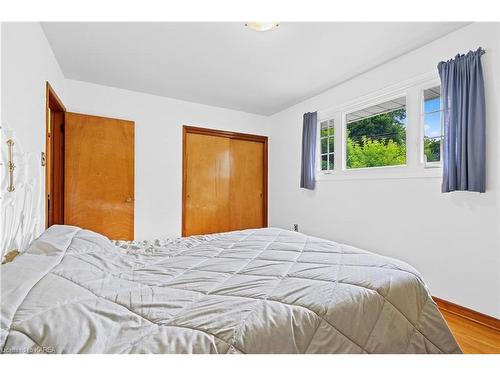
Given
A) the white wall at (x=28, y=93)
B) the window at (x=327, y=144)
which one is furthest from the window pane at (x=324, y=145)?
the white wall at (x=28, y=93)

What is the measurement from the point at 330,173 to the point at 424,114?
1251mm

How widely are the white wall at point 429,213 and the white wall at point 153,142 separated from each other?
191cm

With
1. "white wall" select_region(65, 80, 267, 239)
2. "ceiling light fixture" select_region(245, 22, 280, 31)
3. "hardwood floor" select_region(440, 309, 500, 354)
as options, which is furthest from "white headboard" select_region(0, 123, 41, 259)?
"hardwood floor" select_region(440, 309, 500, 354)

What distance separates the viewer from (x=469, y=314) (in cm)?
210

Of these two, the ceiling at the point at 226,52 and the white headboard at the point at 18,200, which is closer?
the white headboard at the point at 18,200

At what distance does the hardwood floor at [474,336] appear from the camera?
171cm

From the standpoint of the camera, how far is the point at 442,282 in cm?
231

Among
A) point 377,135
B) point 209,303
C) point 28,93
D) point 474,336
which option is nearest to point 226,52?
point 28,93

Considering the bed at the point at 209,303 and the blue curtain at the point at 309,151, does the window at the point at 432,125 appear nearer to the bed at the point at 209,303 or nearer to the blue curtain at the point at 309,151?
the blue curtain at the point at 309,151

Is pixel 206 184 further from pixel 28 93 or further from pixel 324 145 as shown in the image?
pixel 28 93

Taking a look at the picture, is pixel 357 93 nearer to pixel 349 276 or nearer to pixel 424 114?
pixel 424 114

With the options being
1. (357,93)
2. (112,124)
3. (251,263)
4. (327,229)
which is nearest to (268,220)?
(327,229)

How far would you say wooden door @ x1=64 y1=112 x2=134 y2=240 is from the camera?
304cm

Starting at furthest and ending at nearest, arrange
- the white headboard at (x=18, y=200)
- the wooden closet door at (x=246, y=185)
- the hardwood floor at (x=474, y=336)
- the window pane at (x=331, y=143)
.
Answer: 1. the wooden closet door at (x=246, y=185)
2. the window pane at (x=331, y=143)
3. the hardwood floor at (x=474, y=336)
4. the white headboard at (x=18, y=200)
